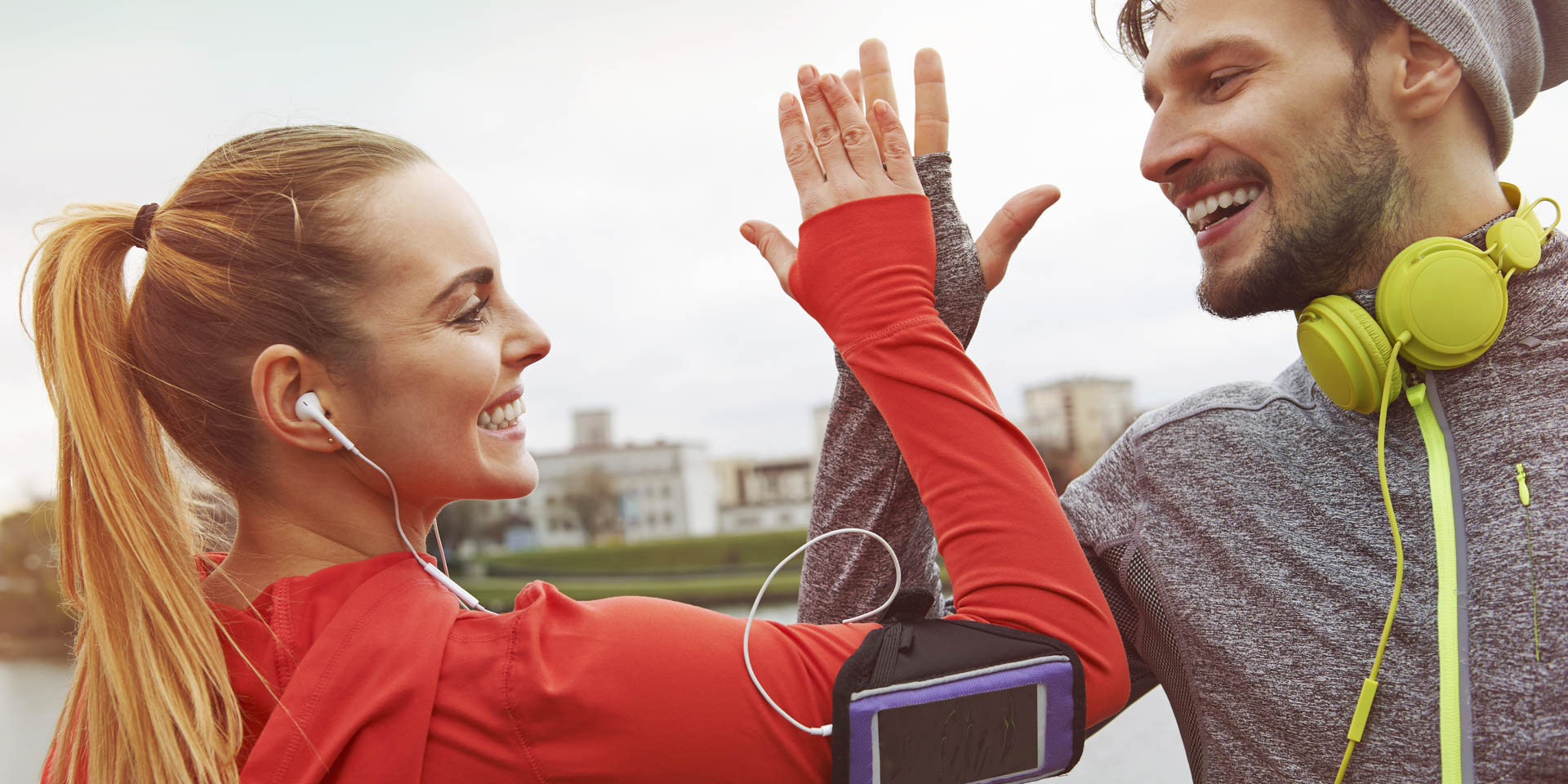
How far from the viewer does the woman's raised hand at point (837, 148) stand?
67.7 inches

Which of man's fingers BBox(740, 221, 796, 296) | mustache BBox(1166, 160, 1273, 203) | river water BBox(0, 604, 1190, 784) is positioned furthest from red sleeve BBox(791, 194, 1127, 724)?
river water BBox(0, 604, 1190, 784)

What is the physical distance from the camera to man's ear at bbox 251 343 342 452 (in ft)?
4.86

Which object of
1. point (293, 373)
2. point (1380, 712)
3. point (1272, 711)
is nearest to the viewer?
point (293, 373)

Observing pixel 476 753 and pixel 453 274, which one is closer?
pixel 476 753

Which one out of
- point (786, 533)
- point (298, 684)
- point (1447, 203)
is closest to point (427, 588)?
point (298, 684)

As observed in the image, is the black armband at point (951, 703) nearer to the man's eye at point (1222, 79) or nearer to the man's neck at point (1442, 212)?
the man's neck at point (1442, 212)

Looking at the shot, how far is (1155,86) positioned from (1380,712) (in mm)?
1255

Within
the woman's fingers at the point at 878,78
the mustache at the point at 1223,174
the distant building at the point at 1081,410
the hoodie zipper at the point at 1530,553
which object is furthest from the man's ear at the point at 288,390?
the distant building at the point at 1081,410

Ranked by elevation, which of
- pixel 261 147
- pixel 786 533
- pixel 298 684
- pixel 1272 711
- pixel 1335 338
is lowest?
pixel 786 533

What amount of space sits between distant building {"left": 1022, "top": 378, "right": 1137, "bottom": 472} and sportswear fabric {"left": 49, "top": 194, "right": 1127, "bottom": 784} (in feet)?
158

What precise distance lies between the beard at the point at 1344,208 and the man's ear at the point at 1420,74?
6 cm

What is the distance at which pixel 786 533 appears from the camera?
4247cm

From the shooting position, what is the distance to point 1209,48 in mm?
1916

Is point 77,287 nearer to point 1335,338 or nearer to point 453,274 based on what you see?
point 453,274
